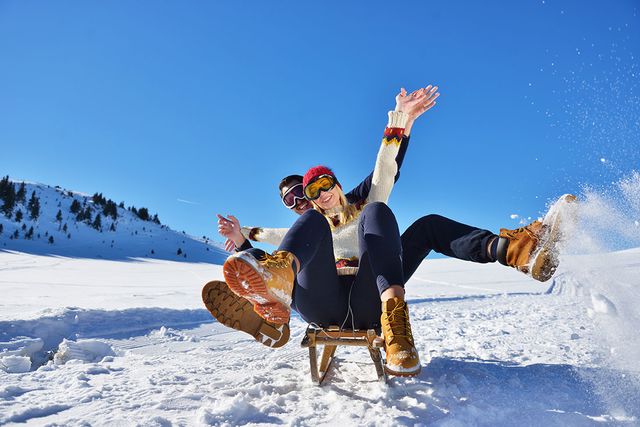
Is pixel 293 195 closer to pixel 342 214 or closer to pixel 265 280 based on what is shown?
pixel 342 214

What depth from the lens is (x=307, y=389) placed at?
2021 mm

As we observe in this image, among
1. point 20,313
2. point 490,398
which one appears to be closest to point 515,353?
point 490,398

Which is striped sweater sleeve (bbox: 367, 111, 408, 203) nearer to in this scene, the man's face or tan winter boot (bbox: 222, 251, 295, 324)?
the man's face

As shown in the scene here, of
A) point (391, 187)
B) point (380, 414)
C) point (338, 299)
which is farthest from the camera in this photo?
point (391, 187)

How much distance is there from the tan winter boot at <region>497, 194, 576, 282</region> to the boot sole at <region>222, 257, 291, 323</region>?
1088 millimetres

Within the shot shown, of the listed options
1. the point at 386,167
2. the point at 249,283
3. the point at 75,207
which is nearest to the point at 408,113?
the point at 386,167

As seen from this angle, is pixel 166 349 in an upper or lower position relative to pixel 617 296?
lower

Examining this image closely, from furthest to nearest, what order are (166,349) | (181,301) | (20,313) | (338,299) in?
1. (181,301)
2. (20,313)
3. (166,349)
4. (338,299)

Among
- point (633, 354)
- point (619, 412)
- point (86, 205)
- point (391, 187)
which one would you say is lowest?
point (619, 412)

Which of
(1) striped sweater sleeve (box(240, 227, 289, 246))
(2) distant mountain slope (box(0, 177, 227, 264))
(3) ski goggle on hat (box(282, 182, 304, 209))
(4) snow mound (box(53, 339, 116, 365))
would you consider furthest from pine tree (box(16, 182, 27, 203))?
(3) ski goggle on hat (box(282, 182, 304, 209))

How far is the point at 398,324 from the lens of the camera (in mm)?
1688

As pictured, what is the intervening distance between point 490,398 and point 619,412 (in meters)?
0.49

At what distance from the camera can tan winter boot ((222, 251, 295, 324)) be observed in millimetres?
1577

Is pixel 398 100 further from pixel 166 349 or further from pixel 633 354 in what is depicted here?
pixel 166 349
